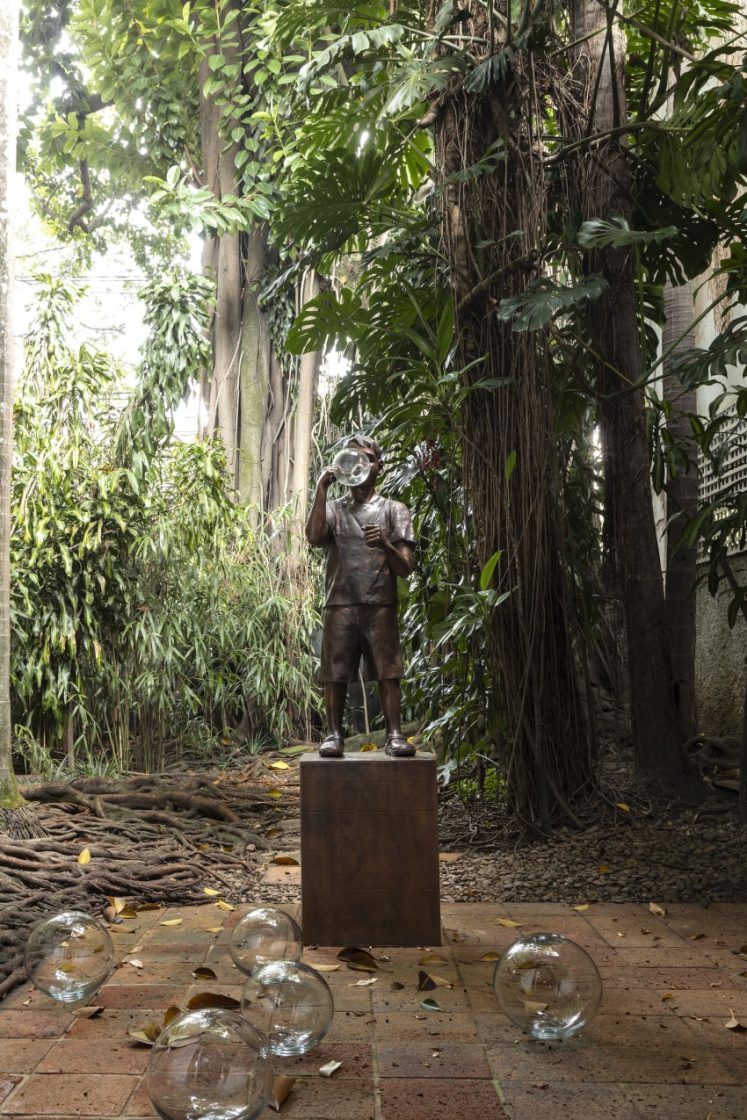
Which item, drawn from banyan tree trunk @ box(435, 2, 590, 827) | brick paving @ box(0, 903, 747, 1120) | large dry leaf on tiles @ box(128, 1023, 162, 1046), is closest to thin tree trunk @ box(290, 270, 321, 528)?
banyan tree trunk @ box(435, 2, 590, 827)

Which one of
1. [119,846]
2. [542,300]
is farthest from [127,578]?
[542,300]

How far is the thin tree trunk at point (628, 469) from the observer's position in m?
5.24

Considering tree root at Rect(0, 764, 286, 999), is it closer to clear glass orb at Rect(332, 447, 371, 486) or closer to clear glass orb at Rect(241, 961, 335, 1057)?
clear glass orb at Rect(241, 961, 335, 1057)

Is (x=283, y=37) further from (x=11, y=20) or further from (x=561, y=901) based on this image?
(x=561, y=901)

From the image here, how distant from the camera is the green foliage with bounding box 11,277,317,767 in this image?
6.64 m

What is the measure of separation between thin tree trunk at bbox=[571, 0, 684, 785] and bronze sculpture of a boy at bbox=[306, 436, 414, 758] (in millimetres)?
1807

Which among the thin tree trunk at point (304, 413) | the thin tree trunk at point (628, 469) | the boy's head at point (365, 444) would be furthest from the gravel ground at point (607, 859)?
the thin tree trunk at point (304, 413)

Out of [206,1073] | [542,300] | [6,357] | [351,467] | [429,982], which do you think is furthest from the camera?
Result: [6,357]

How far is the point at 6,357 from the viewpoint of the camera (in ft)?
16.7

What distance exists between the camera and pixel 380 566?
3902 mm

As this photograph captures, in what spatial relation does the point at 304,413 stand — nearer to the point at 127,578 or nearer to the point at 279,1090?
the point at 127,578

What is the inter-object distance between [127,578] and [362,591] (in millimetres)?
3555

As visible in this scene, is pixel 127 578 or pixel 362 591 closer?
pixel 362 591

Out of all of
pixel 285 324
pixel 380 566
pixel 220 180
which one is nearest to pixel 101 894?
pixel 380 566
